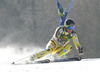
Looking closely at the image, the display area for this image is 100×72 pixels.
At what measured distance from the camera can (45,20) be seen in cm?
491

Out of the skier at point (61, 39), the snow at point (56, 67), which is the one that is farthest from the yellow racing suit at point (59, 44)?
the snow at point (56, 67)

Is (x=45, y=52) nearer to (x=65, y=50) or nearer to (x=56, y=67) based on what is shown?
(x=65, y=50)

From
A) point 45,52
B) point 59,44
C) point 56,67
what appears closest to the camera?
point 56,67

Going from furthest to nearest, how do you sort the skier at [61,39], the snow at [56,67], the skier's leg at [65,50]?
1. the skier's leg at [65,50]
2. the skier at [61,39]
3. the snow at [56,67]

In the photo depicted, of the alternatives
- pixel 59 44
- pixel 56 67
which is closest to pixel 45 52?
pixel 59 44

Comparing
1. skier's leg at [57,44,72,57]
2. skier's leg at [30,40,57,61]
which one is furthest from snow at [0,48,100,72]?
skier's leg at [57,44,72,57]

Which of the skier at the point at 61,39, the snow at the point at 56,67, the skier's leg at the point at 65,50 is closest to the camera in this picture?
the snow at the point at 56,67

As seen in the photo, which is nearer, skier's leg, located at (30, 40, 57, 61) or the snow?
the snow

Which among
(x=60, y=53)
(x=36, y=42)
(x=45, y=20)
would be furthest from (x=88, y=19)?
(x=60, y=53)

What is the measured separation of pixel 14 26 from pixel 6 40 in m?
0.42

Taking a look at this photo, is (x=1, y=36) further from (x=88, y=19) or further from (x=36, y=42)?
(x=88, y=19)

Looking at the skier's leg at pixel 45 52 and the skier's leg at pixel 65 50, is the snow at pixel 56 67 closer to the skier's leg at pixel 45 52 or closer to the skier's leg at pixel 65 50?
the skier's leg at pixel 45 52

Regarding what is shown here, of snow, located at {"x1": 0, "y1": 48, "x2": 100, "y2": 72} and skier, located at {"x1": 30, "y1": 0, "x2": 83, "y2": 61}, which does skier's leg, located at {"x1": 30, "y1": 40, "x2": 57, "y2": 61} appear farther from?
snow, located at {"x1": 0, "y1": 48, "x2": 100, "y2": 72}

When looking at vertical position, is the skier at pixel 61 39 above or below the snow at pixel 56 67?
above
